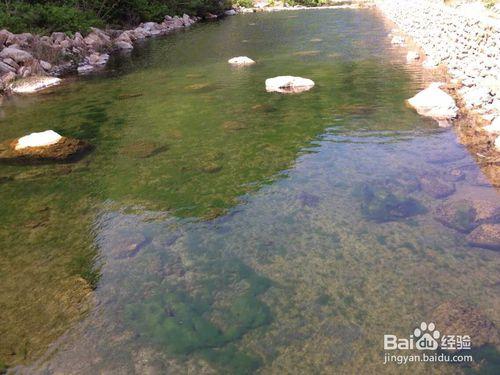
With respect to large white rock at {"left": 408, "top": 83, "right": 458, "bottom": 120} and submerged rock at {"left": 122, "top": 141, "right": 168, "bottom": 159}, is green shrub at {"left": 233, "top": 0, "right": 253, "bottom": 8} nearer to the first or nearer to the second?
large white rock at {"left": 408, "top": 83, "right": 458, "bottom": 120}

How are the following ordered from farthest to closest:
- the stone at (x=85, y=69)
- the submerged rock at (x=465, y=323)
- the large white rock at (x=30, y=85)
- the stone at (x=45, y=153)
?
the stone at (x=85, y=69) < the large white rock at (x=30, y=85) < the stone at (x=45, y=153) < the submerged rock at (x=465, y=323)

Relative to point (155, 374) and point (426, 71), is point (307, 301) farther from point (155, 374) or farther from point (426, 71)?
point (426, 71)

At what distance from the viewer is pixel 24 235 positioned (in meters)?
7.09

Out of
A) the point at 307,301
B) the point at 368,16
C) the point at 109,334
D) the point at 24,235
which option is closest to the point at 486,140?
the point at 307,301

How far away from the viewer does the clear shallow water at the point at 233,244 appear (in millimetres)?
4738

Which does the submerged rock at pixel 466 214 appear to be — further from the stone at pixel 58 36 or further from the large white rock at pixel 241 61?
the stone at pixel 58 36

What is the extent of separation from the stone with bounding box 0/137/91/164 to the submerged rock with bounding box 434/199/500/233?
8.38 meters

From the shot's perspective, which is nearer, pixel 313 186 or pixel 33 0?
pixel 313 186

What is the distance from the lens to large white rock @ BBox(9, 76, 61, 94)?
17.9 meters

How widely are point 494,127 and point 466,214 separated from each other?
12.9 ft

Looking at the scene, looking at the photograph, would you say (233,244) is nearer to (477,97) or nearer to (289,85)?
(477,97)

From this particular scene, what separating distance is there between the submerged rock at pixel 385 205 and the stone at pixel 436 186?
438 millimetres

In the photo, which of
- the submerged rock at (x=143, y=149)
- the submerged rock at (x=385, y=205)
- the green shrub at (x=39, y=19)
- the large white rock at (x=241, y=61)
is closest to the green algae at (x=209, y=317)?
the submerged rock at (x=385, y=205)

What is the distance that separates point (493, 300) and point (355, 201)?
2810mm
